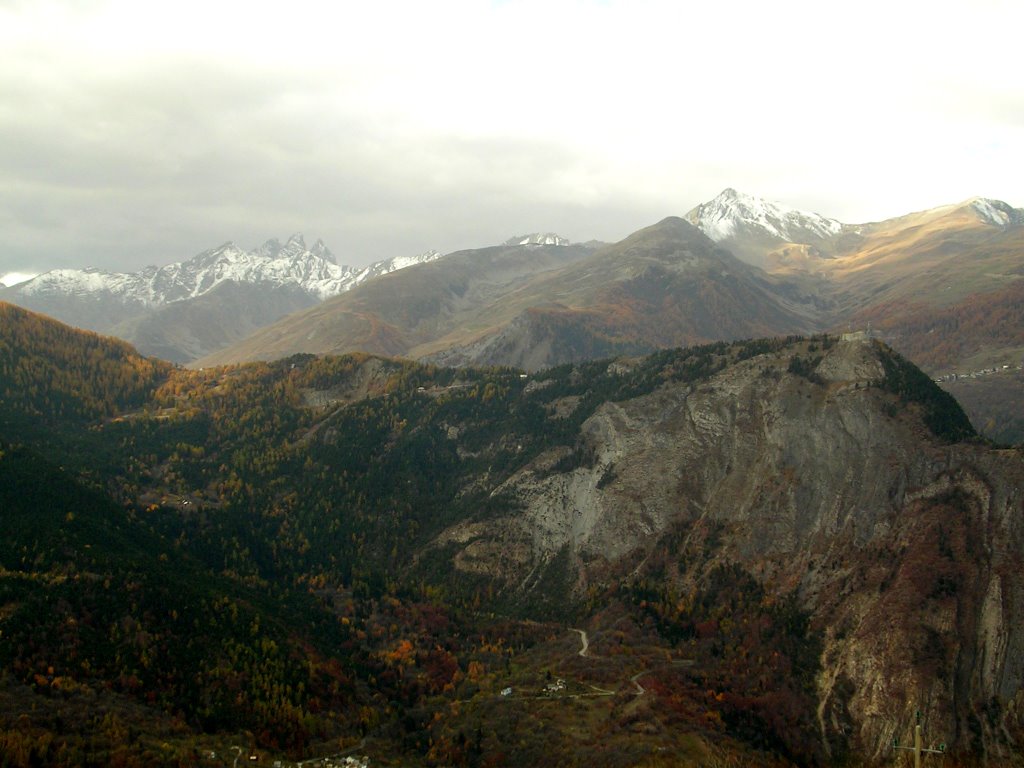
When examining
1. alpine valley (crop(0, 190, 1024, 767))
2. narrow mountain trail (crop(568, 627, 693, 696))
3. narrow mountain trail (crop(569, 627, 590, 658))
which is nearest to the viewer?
alpine valley (crop(0, 190, 1024, 767))

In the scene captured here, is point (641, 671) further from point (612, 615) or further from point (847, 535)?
point (847, 535)

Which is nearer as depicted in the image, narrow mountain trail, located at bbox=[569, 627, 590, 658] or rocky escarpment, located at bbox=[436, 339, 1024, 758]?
rocky escarpment, located at bbox=[436, 339, 1024, 758]

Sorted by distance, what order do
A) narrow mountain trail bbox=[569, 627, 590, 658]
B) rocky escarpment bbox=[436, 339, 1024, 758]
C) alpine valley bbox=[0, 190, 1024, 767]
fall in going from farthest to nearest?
narrow mountain trail bbox=[569, 627, 590, 658]
rocky escarpment bbox=[436, 339, 1024, 758]
alpine valley bbox=[0, 190, 1024, 767]

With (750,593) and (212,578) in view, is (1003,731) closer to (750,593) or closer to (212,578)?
(750,593)

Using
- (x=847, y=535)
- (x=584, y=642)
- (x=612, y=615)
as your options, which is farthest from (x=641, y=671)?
(x=847, y=535)

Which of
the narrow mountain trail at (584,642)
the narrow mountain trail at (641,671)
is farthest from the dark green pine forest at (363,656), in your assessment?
the narrow mountain trail at (584,642)

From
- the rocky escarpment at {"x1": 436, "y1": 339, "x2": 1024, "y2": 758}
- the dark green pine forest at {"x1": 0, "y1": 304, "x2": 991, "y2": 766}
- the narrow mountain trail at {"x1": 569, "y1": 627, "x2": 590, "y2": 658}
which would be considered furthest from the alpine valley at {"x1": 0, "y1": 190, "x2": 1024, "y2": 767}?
the narrow mountain trail at {"x1": 569, "y1": 627, "x2": 590, "y2": 658}

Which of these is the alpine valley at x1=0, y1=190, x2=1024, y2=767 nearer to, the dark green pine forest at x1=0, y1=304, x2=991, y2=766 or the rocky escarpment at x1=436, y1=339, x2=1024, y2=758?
the rocky escarpment at x1=436, y1=339, x2=1024, y2=758

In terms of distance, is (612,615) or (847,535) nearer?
(847,535)

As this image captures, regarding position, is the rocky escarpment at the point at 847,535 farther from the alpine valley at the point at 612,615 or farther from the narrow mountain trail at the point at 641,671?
the narrow mountain trail at the point at 641,671
